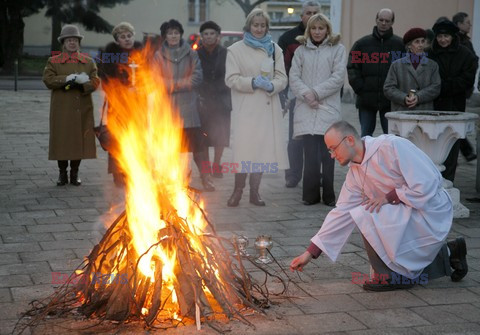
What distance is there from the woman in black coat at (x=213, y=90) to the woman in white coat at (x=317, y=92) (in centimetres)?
144

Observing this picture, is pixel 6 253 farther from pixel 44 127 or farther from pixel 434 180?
pixel 44 127

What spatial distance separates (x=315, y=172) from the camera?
924 cm

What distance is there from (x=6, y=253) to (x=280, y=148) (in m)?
3.47

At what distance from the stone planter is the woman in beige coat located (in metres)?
3.97

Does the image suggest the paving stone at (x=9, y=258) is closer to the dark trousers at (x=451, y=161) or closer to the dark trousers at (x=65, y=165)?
the dark trousers at (x=65, y=165)

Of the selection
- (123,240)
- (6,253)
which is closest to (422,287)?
(123,240)

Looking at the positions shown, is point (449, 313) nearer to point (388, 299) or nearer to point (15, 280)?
point (388, 299)

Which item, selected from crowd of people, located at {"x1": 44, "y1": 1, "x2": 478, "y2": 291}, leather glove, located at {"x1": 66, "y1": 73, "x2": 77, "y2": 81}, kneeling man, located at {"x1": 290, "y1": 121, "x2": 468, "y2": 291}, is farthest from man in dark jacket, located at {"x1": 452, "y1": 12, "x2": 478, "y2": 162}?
kneeling man, located at {"x1": 290, "y1": 121, "x2": 468, "y2": 291}

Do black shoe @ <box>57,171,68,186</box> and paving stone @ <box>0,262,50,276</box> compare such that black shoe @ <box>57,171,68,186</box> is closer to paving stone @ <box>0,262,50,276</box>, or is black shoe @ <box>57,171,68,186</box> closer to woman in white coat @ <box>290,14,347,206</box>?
woman in white coat @ <box>290,14,347,206</box>

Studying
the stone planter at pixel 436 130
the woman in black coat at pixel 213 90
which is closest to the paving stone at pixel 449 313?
the stone planter at pixel 436 130

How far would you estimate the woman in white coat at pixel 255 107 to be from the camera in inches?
360

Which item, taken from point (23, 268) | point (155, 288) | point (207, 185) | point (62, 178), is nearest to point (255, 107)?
point (207, 185)

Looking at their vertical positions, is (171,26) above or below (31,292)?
above

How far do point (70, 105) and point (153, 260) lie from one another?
5.54m
